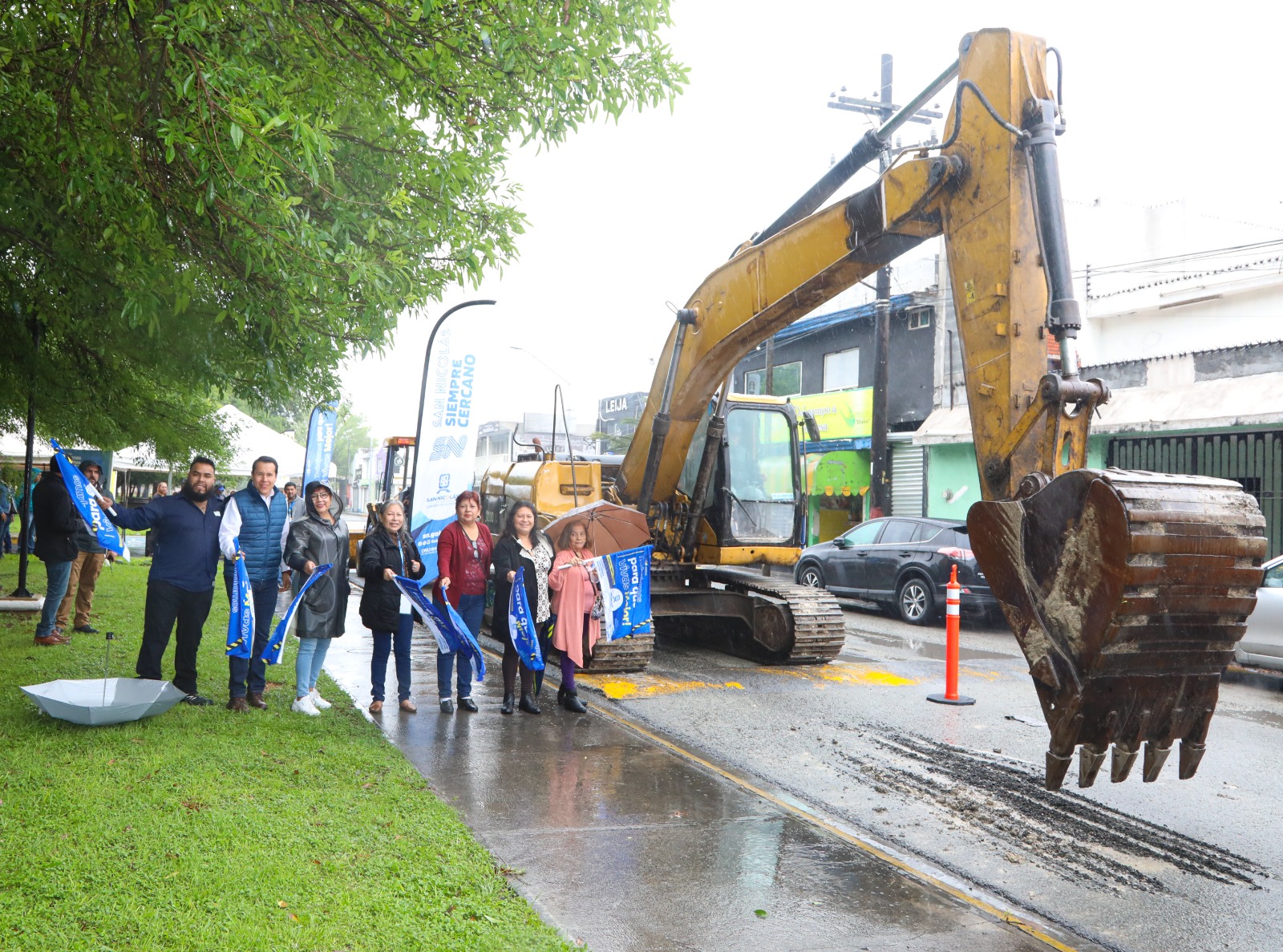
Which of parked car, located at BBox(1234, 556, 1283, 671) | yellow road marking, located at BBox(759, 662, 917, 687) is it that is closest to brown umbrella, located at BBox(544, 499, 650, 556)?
yellow road marking, located at BBox(759, 662, 917, 687)

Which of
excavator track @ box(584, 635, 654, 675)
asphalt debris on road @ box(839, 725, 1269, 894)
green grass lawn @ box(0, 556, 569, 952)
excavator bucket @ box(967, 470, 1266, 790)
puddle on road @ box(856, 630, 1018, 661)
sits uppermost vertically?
excavator bucket @ box(967, 470, 1266, 790)

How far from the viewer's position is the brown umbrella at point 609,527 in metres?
9.75

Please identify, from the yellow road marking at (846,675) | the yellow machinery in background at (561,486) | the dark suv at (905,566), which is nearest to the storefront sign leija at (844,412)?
the dark suv at (905,566)

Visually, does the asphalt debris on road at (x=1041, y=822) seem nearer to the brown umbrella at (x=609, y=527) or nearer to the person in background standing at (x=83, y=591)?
the brown umbrella at (x=609, y=527)

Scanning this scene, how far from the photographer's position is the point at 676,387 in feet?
33.5

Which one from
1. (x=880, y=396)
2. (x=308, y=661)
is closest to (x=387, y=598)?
(x=308, y=661)

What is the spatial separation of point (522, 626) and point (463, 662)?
0.56 m

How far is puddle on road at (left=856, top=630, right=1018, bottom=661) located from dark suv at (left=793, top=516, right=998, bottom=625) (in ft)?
4.83

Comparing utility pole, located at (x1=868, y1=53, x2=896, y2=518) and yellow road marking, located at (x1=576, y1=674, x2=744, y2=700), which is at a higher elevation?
utility pole, located at (x1=868, y1=53, x2=896, y2=518)

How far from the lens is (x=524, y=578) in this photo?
831cm

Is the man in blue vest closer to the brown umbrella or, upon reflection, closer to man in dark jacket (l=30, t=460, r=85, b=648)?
the brown umbrella

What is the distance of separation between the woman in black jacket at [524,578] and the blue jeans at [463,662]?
17cm

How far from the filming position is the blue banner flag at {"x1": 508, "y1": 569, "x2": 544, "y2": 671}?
26.9 feet

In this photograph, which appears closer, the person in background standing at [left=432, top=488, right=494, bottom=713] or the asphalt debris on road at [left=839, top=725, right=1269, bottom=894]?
the asphalt debris on road at [left=839, top=725, right=1269, bottom=894]
